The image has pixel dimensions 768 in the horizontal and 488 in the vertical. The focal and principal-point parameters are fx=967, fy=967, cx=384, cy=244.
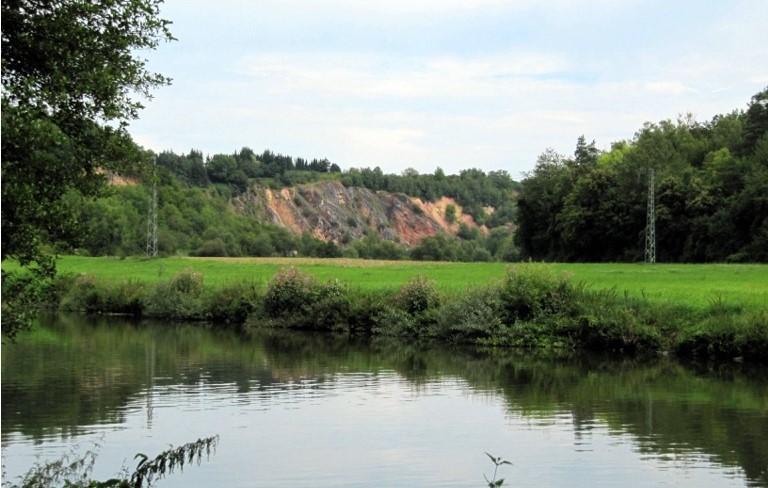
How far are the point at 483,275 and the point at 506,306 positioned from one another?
22484 mm

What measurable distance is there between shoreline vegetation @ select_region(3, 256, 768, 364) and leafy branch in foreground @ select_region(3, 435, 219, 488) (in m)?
13.4

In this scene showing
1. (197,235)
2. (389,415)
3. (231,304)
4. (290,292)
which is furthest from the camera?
(197,235)

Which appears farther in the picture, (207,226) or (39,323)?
(207,226)

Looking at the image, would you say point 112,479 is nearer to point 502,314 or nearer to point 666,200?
point 502,314

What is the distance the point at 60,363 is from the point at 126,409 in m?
11.0

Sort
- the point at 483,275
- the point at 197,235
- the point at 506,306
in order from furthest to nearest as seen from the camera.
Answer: the point at 197,235 < the point at 483,275 < the point at 506,306

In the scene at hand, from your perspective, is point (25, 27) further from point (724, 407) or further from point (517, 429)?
point (724, 407)

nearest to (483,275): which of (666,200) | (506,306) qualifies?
(506,306)

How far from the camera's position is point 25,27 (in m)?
14.1

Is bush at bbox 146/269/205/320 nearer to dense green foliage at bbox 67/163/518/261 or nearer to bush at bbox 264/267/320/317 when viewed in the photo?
bush at bbox 264/267/320/317

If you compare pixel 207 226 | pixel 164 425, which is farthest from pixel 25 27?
pixel 207 226

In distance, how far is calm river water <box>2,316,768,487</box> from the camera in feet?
62.3

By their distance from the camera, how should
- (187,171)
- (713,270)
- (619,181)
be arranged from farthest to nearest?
(187,171), (619,181), (713,270)

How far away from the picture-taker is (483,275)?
2586 inches
